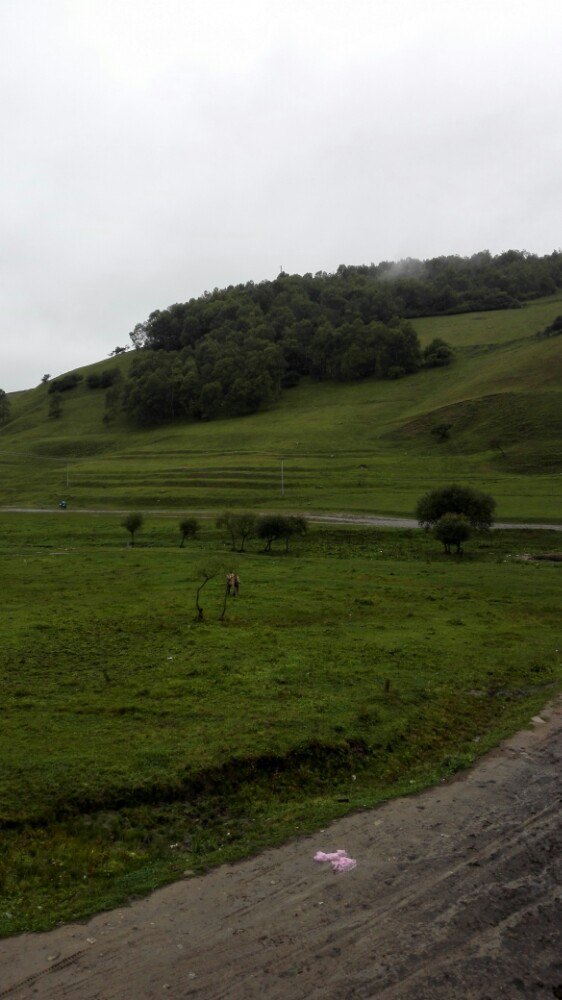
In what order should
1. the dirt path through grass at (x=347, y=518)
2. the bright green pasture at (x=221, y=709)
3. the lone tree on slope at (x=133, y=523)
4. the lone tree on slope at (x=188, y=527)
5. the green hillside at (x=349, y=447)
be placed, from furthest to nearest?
the green hillside at (x=349, y=447), the lone tree on slope at (x=133, y=523), the lone tree on slope at (x=188, y=527), the dirt path through grass at (x=347, y=518), the bright green pasture at (x=221, y=709)

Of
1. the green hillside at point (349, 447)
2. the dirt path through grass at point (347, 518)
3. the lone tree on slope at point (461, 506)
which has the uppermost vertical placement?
the green hillside at point (349, 447)

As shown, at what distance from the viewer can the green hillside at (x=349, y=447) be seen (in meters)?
81.2

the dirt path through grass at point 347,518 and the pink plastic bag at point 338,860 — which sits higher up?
the dirt path through grass at point 347,518

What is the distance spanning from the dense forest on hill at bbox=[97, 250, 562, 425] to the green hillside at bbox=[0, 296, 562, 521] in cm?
533

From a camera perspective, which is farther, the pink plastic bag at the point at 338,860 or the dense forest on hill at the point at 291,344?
the dense forest on hill at the point at 291,344

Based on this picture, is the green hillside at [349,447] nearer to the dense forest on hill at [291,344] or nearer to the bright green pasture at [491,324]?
the bright green pasture at [491,324]

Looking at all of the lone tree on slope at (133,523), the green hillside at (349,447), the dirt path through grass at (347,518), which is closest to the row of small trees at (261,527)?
the lone tree on slope at (133,523)

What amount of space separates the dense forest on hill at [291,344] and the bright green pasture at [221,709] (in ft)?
374

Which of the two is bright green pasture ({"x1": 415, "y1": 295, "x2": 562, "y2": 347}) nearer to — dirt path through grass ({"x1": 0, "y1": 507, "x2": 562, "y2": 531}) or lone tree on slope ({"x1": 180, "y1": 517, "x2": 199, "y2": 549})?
dirt path through grass ({"x1": 0, "y1": 507, "x2": 562, "y2": 531})

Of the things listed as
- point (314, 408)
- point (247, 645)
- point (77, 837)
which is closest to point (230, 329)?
point (314, 408)

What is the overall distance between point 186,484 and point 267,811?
3078 inches

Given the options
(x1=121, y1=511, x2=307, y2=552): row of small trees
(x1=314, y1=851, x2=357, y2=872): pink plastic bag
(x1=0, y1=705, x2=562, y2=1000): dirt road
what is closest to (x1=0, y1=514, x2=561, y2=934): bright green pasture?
(x1=0, y1=705, x2=562, y2=1000): dirt road

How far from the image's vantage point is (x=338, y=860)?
40.6 feet

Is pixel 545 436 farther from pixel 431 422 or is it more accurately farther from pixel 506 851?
pixel 506 851
